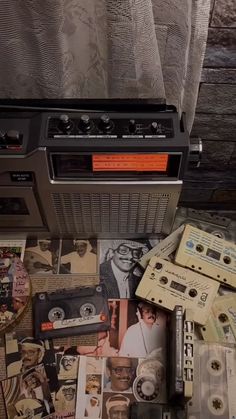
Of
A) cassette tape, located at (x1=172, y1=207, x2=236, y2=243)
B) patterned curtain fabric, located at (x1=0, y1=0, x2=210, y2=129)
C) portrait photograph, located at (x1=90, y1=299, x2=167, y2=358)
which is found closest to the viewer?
patterned curtain fabric, located at (x1=0, y1=0, x2=210, y2=129)

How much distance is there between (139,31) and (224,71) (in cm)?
23

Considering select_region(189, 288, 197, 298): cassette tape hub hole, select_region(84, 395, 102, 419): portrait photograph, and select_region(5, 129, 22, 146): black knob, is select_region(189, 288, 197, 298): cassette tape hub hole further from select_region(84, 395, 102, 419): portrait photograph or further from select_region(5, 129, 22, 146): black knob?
select_region(5, 129, 22, 146): black knob

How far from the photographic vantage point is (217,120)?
35.4 inches

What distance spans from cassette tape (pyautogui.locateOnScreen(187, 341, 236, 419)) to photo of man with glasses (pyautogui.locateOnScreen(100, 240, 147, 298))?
0.58 feet

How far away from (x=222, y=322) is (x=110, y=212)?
1.03 feet

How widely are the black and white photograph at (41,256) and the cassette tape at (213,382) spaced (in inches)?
13.1

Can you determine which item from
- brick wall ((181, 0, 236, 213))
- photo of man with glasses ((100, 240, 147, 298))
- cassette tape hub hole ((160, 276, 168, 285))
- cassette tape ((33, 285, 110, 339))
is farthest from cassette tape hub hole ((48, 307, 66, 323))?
brick wall ((181, 0, 236, 213))

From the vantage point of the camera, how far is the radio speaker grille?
0.78 metres

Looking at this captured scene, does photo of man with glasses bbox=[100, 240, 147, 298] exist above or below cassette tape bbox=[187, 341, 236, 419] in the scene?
above

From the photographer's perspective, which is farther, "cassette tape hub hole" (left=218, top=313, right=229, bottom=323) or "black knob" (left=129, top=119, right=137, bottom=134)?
"cassette tape hub hole" (left=218, top=313, right=229, bottom=323)

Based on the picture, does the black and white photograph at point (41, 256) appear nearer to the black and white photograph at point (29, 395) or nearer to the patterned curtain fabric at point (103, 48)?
the black and white photograph at point (29, 395)

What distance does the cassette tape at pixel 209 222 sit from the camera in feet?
3.26

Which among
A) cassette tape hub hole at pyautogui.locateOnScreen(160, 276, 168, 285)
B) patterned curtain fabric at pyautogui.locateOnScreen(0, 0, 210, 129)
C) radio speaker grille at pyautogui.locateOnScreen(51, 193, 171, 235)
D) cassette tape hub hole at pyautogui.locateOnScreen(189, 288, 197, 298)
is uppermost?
patterned curtain fabric at pyautogui.locateOnScreen(0, 0, 210, 129)

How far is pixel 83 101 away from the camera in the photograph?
757 millimetres
